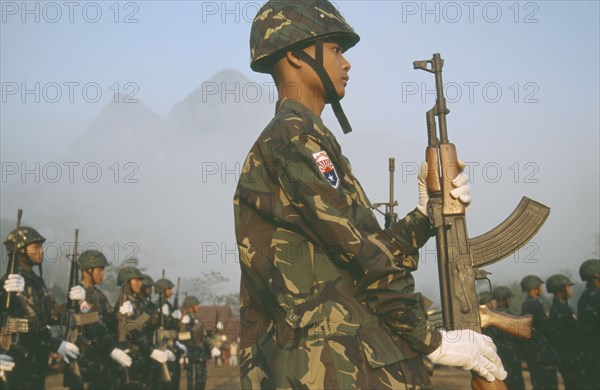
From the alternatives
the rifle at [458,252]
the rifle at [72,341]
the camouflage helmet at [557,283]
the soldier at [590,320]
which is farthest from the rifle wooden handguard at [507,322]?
the camouflage helmet at [557,283]

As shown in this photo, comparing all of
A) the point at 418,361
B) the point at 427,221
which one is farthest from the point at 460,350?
the point at 427,221

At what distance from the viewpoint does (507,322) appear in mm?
3014

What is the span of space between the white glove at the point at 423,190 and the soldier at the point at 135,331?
9532 mm

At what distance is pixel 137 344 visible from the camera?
1266cm

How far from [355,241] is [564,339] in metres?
10.9

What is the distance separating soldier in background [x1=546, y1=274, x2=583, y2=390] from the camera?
11586 mm

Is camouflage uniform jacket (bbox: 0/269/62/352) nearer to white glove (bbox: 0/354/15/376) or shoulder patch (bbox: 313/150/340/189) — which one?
white glove (bbox: 0/354/15/376)

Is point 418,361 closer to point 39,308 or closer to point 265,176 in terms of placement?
point 265,176

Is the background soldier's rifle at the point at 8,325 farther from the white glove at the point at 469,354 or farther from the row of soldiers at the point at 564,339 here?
the white glove at the point at 469,354

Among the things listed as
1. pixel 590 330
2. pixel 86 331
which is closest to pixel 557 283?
pixel 590 330

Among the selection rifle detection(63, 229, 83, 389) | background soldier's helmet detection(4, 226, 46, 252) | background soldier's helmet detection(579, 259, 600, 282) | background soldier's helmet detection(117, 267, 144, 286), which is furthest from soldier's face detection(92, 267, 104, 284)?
background soldier's helmet detection(579, 259, 600, 282)

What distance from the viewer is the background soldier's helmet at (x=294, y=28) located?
279 cm

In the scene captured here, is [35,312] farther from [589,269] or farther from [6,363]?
[589,269]

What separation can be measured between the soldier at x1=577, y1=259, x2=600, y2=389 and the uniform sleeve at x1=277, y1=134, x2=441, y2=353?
9.34 metres
